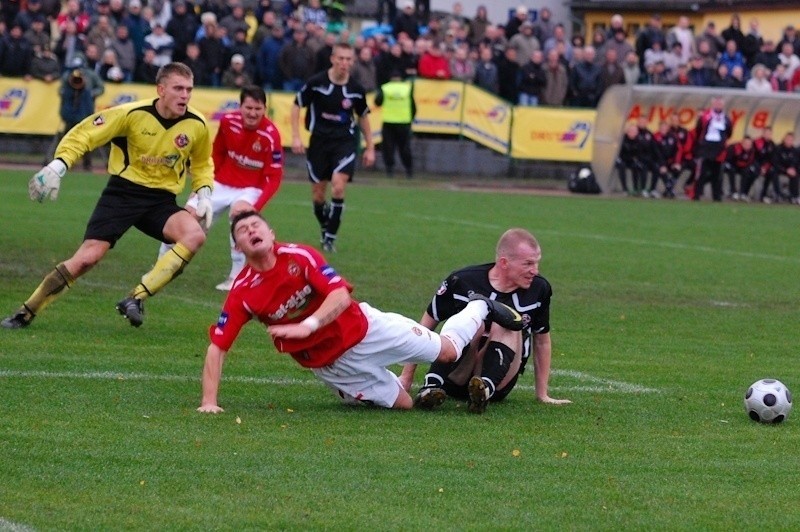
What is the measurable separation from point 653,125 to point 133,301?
2225cm

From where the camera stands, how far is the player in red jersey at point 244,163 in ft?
42.4

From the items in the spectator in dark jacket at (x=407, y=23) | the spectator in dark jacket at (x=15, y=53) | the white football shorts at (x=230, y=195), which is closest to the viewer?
the white football shorts at (x=230, y=195)

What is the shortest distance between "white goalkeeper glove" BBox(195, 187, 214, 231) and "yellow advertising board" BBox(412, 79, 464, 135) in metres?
20.1

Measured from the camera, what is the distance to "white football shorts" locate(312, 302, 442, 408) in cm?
751

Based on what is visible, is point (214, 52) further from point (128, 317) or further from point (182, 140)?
point (128, 317)

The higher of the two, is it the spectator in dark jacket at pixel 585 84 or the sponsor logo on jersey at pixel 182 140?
the sponsor logo on jersey at pixel 182 140

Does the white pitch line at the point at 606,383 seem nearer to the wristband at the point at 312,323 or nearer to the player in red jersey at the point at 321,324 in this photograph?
the player in red jersey at the point at 321,324

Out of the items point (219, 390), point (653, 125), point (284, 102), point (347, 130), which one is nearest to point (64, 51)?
point (284, 102)

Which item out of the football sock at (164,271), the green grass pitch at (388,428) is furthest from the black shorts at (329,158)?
the football sock at (164,271)

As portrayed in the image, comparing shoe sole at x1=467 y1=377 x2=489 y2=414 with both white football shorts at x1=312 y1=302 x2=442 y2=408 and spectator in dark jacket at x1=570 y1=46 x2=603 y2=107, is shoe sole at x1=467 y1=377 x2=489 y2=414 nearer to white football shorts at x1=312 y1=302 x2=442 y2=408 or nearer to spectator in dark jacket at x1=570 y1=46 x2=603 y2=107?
white football shorts at x1=312 y1=302 x2=442 y2=408

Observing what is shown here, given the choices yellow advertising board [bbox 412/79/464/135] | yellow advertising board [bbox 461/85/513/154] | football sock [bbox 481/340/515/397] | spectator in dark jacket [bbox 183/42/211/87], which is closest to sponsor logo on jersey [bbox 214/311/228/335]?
→ football sock [bbox 481/340/515/397]

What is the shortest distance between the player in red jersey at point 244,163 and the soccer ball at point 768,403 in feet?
20.0

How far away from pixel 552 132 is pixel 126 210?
21761mm

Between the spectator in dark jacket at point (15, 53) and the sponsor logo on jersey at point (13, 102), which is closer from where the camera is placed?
the spectator in dark jacket at point (15, 53)
